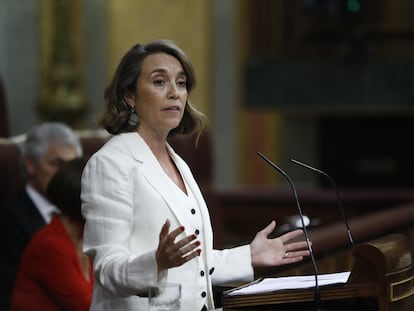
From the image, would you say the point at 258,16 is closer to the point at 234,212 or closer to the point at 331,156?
the point at 331,156

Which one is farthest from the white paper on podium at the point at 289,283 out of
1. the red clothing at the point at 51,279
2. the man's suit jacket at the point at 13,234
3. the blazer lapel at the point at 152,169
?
the man's suit jacket at the point at 13,234

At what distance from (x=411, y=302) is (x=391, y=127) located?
6834mm

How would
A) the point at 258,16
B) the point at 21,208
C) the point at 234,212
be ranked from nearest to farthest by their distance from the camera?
the point at 21,208 → the point at 234,212 → the point at 258,16

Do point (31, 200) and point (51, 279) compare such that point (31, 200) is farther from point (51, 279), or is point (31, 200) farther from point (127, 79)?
point (127, 79)

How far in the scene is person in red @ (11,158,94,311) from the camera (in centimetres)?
299

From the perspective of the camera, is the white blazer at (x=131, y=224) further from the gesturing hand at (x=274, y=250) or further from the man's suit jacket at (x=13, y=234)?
the man's suit jacket at (x=13, y=234)

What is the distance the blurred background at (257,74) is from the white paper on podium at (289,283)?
542 cm

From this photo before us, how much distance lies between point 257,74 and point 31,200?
15.0 feet

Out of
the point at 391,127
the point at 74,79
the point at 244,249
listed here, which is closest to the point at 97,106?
the point at 74,79

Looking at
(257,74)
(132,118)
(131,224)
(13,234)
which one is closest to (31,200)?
(13,234)

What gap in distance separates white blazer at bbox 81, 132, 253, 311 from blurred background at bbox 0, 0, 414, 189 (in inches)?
220

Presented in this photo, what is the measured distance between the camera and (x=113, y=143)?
A: 2.27m

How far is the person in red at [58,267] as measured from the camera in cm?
299

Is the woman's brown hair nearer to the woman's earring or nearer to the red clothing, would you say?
the woman's earring
